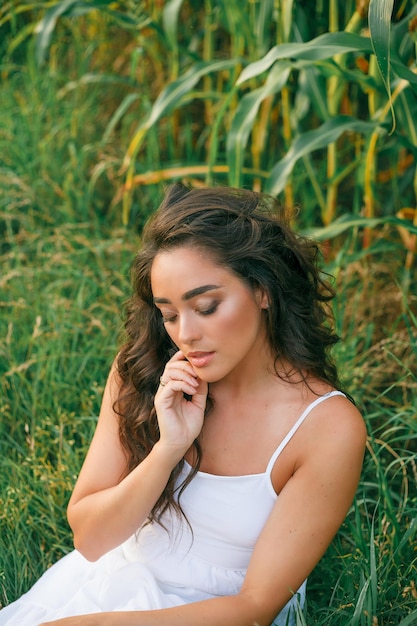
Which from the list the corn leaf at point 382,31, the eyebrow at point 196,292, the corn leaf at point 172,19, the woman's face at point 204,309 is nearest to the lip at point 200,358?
the woman's face at point 204,309

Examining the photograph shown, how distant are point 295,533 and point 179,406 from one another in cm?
33

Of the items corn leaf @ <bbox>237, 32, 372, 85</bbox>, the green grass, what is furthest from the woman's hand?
corn leaf @ <bbox>237, 32, 372, 85</bbox>

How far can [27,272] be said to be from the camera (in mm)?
2994

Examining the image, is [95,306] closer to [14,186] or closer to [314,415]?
[14,186]

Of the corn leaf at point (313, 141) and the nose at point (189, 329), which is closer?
the nose at point (189, 329)

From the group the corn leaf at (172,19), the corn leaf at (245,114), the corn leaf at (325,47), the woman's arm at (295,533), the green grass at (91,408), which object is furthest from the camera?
the corn leaf at (172,19)

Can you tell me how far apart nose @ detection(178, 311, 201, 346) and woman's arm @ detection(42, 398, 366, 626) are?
29cm

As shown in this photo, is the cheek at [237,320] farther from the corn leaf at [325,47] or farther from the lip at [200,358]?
the corn leaf at [325,47]

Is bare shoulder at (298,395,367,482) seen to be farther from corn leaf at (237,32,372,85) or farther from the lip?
corn leaf at (237,32,372,85)

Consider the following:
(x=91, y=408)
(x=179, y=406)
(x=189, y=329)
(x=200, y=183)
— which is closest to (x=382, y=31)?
(x=189, y=329)

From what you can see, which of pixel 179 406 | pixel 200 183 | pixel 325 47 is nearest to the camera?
pixel 179 406

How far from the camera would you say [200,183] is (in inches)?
136

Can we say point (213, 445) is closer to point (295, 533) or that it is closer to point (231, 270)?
point (295, 533)

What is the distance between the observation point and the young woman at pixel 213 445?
159cm
